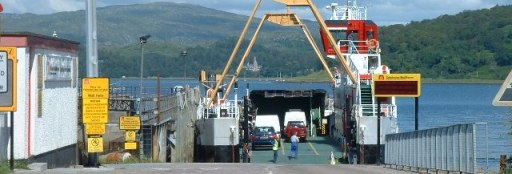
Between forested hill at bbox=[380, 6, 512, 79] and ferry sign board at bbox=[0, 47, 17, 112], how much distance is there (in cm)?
13064

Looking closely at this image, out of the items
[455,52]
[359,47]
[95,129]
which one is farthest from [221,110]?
[455,52]

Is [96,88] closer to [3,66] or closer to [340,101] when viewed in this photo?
[3,66]

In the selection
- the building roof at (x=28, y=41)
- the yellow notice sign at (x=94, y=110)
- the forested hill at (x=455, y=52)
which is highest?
the forested hill at (x=455, y=52)

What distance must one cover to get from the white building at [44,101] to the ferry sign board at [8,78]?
22cm

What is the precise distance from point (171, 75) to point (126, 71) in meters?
33.6

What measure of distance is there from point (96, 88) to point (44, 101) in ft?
6.40

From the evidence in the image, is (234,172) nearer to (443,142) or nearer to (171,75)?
(443,142)

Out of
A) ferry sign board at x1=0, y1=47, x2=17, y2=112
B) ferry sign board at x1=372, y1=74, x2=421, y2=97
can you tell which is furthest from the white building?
ferry sign board at x1=372, y1=74, x2=421, y2=97

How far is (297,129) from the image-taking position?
6956cm

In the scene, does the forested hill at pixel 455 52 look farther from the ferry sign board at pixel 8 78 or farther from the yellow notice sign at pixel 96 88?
the ferry sign board at pixel 8 78

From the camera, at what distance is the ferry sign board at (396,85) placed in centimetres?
4547

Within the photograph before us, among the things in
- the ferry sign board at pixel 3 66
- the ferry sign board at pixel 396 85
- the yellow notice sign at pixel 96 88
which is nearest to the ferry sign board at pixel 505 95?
the ferry sign board at pixel 3 66

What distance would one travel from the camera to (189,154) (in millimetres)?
61656

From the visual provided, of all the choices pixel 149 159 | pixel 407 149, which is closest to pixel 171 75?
pixel 149 159
